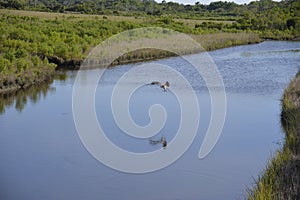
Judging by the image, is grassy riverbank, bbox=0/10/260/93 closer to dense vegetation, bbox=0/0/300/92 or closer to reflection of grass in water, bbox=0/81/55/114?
dense vegetation, bbox=0/0/300/92

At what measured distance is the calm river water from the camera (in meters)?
8.84

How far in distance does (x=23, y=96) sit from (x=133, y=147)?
6.26m

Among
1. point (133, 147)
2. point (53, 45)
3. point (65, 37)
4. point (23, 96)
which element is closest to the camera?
point (133, 147)

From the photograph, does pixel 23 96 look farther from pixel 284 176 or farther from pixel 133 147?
pixel 284 176

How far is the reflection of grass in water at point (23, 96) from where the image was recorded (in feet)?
49.2

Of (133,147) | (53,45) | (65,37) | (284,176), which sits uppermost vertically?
(65,37)

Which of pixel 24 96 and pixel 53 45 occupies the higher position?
pixel 53 45

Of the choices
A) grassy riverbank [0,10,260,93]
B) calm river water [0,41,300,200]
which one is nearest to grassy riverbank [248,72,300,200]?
calm river water [0,41,300,200]

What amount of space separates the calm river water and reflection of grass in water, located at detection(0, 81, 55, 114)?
3 centimetres

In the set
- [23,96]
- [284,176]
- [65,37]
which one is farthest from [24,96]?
[284,176]

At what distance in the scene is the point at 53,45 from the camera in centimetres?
2298

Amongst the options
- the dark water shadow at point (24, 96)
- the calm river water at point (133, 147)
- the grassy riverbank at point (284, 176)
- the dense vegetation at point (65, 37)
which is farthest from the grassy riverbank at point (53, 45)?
the grassy riverbank at point (284, 176)

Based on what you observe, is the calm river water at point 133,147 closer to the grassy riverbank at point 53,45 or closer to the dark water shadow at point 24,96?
the dark water shadow at point 24,96

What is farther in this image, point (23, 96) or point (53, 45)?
point (53, 45)
